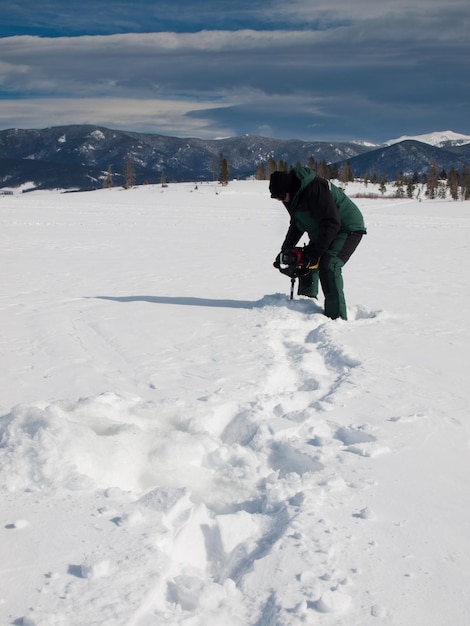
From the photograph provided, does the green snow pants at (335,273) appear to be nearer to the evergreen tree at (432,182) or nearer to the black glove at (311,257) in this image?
the black glove at (311,257)

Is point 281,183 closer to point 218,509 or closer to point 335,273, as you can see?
point 335,273

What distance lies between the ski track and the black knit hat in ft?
8.81

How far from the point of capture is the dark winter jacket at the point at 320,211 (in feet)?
21.9

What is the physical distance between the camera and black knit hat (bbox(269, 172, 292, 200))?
6.66 meters

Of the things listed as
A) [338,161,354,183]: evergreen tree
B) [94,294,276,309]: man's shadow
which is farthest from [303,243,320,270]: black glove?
[338,161,354,183]: evergreen tree

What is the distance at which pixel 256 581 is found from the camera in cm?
245

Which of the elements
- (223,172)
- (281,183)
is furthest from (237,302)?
(223,172)

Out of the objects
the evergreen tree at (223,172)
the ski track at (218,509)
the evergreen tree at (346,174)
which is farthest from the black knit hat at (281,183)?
the evergreen tree at (346,174)

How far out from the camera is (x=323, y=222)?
267 inches

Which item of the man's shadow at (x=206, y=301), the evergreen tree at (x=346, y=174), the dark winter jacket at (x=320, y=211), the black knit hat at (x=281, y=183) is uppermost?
the evergreen tree at (x=346, y=174)

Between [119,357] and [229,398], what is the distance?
5.34ft

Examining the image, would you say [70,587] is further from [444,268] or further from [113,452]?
[444,268]

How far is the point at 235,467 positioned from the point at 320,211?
3998 millimetres

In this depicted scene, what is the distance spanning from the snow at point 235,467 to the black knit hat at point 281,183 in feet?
4.56
